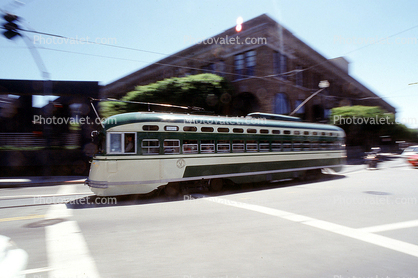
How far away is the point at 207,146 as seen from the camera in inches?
410

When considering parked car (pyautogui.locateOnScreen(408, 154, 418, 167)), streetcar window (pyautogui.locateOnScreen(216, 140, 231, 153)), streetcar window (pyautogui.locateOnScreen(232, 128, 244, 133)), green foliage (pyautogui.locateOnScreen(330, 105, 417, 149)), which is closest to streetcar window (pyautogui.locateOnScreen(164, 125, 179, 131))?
streetcar window (pyautogui.locateOnScreen(216, 140, 231, 153))

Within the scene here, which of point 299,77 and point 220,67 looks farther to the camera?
point 299,77

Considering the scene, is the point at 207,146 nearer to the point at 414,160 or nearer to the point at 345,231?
the point at 345,231

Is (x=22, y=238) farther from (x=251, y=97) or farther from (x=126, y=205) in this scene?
(x=251, y=97)

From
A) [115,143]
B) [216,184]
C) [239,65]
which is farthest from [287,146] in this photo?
[239,65]

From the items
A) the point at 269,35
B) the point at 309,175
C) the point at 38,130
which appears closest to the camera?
the point at 309,175

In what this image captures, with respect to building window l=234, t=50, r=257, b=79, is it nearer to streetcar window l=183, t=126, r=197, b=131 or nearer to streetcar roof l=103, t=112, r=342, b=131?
streetcar roof l=103, t=112, r=342, b=131

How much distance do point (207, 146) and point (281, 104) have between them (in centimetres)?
1871

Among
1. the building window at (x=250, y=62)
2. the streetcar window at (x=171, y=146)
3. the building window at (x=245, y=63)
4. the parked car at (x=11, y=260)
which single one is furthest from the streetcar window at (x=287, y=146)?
the building window at (x=250, y=62)

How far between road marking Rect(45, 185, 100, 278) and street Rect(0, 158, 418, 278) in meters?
0.02

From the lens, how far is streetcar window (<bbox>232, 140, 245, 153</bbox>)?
11144mm

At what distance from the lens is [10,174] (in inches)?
698

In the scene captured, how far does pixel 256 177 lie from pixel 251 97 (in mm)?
16105

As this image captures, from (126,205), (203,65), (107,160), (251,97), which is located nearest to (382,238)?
(126,205)
